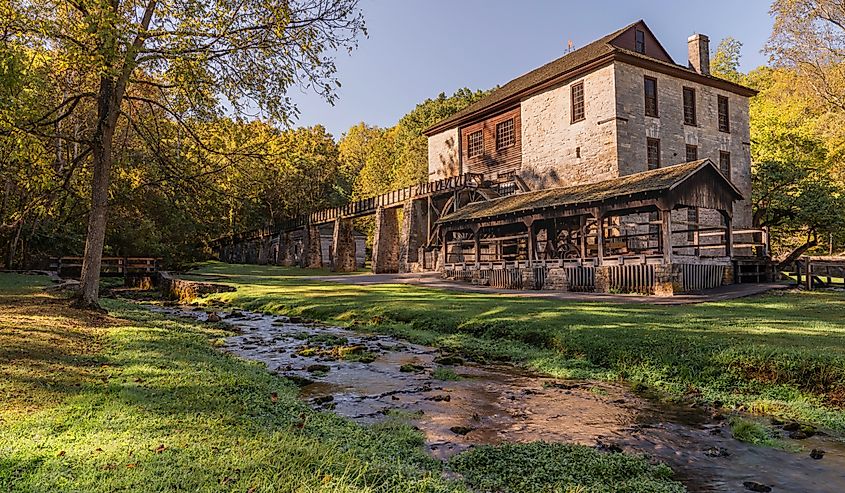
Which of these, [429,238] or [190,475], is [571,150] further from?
[190,475]

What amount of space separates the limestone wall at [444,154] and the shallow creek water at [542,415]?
33079mm

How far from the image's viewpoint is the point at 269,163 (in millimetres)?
14781

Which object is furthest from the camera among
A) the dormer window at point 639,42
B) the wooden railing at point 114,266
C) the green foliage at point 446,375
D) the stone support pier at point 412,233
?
the stone support pier at point 412,233

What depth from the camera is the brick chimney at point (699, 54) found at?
34.0m

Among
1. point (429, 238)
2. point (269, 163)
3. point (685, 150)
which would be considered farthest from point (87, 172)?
point (685, 150)

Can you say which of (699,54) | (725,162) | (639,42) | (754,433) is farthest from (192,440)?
(699,54)

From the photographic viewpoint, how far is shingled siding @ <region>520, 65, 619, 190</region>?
97.1ft

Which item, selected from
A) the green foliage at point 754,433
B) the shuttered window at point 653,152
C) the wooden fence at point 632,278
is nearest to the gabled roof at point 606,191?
the wooden fence at point 632,278

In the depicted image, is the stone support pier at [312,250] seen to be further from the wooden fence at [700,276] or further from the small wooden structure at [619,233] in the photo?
the wooden fence at [700,276]

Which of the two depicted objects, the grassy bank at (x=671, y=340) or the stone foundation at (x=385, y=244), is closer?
the grassy bank at (x=671, y=340)

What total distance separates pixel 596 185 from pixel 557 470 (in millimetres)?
20699

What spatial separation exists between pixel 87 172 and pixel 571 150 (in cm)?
2480

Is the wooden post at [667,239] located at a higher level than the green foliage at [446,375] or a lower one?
higher

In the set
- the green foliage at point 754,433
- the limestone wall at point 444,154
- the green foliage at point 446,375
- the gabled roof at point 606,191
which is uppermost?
the limestone wall at point 444,154
